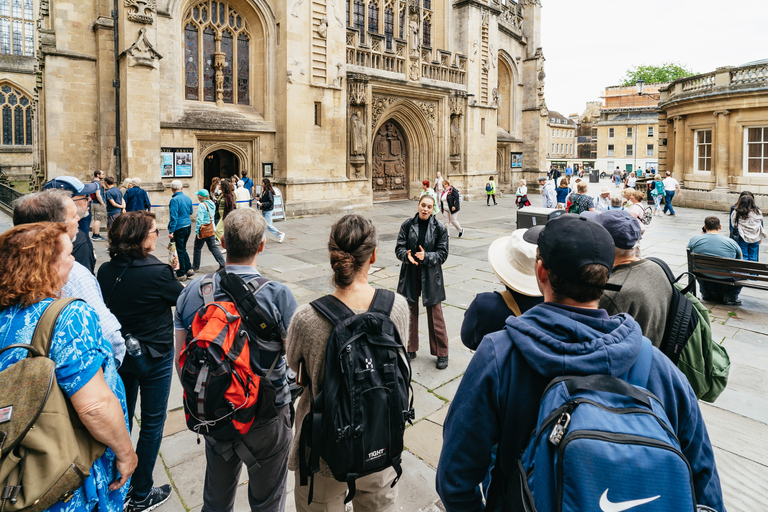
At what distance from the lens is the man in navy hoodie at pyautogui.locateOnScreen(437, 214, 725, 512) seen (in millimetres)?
1423

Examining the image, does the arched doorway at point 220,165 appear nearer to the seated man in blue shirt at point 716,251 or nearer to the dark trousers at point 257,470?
the seated man in blue shirt at point 716,251

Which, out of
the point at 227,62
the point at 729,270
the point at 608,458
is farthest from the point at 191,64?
the point at 608,458

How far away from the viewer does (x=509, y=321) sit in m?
1.53

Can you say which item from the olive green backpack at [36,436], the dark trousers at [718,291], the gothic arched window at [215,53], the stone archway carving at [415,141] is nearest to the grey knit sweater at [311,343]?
the olive green backpack at [36,436]

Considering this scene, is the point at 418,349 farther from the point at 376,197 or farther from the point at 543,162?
the point at 543,162

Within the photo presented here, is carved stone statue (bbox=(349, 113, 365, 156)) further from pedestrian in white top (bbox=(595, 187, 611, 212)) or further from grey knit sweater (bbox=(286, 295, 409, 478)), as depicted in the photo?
grey knit sweater (bbox=(286, 295, 409, 478))

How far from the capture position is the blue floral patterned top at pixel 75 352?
1.77m

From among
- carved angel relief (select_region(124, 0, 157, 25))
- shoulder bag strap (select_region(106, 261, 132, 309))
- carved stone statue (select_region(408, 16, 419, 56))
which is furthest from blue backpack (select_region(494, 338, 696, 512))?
carved stone statue (select_region(408, 16, 419, 56))

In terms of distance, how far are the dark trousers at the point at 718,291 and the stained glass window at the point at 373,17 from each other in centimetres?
1890

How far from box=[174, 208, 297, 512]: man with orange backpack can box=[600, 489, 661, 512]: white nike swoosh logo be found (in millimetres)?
1582

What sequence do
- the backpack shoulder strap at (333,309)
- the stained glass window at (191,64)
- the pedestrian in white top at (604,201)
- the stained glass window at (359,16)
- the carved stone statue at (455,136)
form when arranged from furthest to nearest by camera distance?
the carved stone statue at (455,136) < the stained glass window at (359,16) < the stained glass window at (191,64) < the pedestrian in white top at (604,201) < the backpack shoulder strap at (333,309)

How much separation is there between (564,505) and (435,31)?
26.1m

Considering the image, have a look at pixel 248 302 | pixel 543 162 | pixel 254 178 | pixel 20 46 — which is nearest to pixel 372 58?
pixel 254 178

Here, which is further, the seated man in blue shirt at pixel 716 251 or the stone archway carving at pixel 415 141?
the stone archway carving at pixel 415 141
